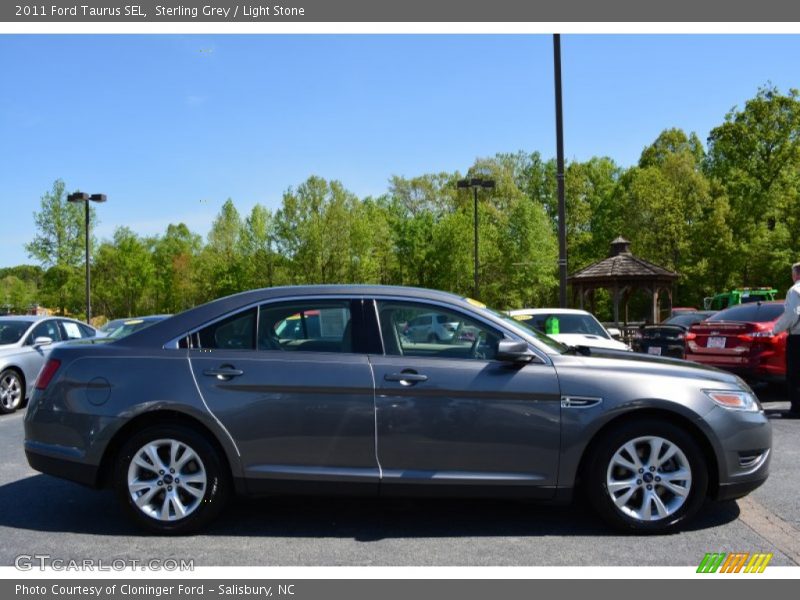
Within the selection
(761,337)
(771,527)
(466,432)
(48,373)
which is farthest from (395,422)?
(761,337)

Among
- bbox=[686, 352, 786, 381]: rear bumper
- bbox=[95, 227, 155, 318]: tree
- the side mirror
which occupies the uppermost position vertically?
bbox=[95, 227, 155, 318]: tree

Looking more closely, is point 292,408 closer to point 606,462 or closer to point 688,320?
point 606,462

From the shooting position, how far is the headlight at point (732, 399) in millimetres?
4633

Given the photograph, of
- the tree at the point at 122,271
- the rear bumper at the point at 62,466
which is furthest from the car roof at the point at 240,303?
the tree at the point at 122,271

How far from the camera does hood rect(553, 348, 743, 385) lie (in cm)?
462

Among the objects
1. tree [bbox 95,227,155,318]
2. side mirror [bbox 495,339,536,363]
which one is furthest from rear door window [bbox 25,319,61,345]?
tree [bbox 95,227,155,318]

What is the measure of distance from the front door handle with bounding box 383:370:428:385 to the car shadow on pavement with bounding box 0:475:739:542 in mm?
1004

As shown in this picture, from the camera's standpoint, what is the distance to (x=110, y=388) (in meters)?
4.70

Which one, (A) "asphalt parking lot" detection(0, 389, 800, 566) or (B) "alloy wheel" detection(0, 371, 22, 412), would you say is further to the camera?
(B) "alloy wheel" detection(0, 371, 22, 412)

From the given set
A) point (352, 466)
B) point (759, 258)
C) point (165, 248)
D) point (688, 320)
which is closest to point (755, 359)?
point (352, 466)

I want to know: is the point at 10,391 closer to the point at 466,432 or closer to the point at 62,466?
the point at 62,466

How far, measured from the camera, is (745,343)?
33.4 feet

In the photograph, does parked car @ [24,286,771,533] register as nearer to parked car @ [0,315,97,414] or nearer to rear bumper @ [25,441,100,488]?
rear bumper @ [25,441,100,488]
